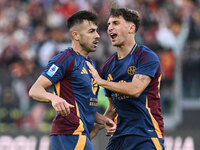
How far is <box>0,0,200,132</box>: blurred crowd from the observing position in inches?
441

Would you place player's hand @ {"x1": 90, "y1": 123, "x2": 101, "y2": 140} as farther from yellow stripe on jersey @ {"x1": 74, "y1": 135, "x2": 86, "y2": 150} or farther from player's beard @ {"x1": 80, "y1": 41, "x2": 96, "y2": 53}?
player's beard @ {"x1": 80, "y1": 41, "x2": 96, "y2": 53}

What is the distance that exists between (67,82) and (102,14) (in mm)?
7655

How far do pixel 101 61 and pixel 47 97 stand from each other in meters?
6.45

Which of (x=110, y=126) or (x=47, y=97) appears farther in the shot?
(x=110, y=126)

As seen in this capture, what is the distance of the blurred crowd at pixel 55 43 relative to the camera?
36.8ft

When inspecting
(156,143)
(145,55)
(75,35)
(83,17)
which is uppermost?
(83,17)

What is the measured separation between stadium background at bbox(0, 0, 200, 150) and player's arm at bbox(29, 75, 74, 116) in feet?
16.8

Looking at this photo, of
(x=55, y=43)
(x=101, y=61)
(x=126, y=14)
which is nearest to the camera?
(x=126, y=14)

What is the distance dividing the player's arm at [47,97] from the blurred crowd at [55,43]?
6.09 metres

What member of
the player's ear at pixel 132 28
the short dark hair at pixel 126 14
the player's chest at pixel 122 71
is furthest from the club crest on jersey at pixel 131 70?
the short dark hair at pixel 126 14

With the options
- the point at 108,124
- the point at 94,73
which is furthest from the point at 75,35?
the point at 108,124

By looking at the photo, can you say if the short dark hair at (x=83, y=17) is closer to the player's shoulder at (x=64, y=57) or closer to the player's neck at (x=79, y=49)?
the player's neck at (x=79, y=49)

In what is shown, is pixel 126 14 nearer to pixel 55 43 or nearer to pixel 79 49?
pixel 79 49

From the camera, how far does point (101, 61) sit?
36.9 ft
